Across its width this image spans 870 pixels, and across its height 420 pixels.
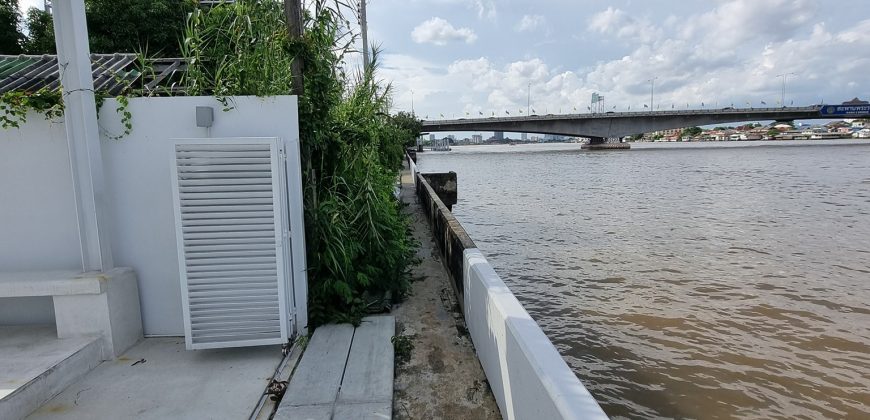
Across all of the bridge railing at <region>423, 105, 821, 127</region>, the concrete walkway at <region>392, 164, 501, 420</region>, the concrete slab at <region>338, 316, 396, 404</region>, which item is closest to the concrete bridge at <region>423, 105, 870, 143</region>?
the bridge railing at <region>423, 105, 821, 127</region>

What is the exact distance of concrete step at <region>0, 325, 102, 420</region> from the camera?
282 cm

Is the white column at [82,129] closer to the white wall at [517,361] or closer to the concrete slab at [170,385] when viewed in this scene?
the concrete slab at [170,385]

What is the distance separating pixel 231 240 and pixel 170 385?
1058 millimetres

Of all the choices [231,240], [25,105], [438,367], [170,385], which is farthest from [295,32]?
[438,367]

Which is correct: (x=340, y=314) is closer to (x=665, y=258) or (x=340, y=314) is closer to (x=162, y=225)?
(x=162, y=225)

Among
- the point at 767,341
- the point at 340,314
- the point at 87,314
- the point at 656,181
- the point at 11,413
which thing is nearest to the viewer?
the point at 11,413

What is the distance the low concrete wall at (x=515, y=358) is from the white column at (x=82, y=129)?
2.90 m

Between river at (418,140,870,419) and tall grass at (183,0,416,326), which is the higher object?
tall grass at (183,0,416,326)

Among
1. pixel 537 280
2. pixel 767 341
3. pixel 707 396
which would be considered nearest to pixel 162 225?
pixel 707 396

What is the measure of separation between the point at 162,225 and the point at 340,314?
5.37ft

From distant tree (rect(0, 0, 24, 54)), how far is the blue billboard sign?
64596 mm

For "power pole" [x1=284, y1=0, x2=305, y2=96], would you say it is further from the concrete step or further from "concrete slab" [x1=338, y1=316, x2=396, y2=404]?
the concrete step

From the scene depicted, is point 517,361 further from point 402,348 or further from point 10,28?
point 10,28

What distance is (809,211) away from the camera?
1478 centimetres
